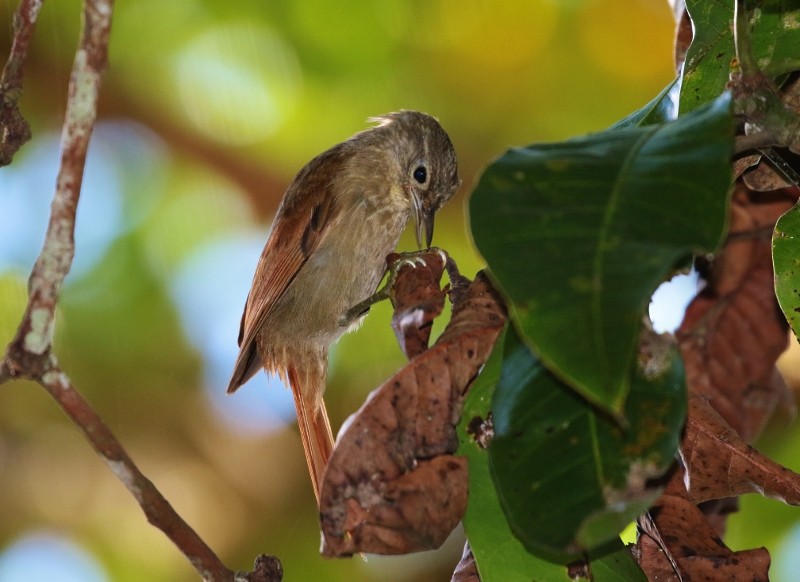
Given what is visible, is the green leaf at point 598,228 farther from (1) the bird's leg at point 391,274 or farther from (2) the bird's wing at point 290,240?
(2) the bird's wing at point 290,240

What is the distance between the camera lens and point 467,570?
Answer: 184 centimetres

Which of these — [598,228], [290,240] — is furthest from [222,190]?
[598,228]

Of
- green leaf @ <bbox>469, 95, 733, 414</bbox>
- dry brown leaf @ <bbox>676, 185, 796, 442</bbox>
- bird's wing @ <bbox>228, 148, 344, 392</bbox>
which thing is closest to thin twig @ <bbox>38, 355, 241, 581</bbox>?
green leaf @ <bbox>469, 95, 733, 414</bbox>

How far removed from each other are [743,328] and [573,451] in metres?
1.58

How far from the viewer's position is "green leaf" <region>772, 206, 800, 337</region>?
195 cm

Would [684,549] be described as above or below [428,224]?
below

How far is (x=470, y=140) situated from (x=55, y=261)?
3186 mm

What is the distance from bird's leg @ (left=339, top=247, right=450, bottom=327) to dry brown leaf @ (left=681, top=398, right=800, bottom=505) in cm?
65

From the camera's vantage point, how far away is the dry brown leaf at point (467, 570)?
1.83 metres

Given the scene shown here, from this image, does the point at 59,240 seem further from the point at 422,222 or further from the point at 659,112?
the point at 422,222

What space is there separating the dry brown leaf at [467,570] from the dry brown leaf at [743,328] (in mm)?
1206

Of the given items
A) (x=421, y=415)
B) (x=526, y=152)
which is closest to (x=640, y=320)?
(x=526, y=152)

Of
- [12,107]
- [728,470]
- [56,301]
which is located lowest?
[728,470]

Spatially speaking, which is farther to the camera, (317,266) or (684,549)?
(317,266)
